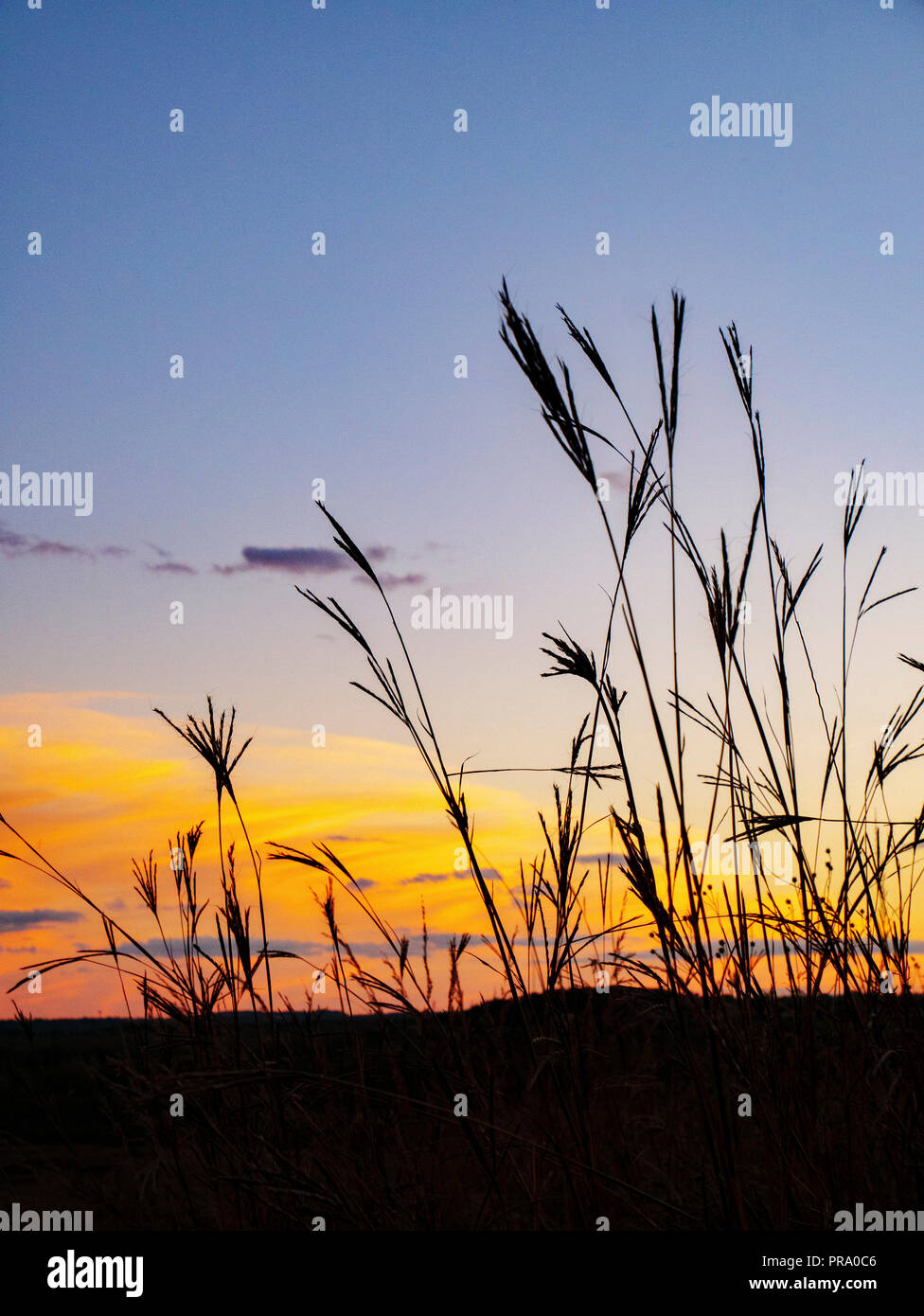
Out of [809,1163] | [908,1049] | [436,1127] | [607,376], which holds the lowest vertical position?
[436,1127]

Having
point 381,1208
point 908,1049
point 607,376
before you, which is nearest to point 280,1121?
point 381,1208

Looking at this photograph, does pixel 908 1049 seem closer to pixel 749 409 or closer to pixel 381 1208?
pixel 381 1208

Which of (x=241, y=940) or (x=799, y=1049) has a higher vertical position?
(x=241, y=940)

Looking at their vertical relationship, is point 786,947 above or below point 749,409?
below

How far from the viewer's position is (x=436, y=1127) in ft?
A: 8.54
